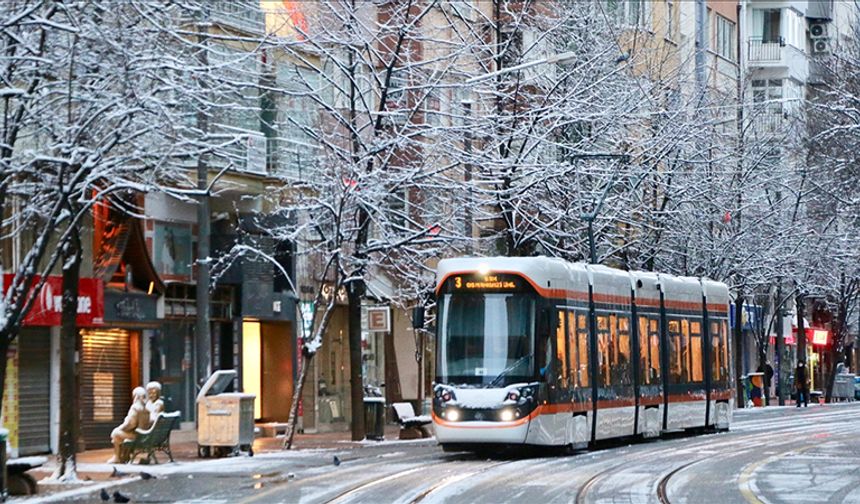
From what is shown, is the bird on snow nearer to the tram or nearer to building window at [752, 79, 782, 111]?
the tram

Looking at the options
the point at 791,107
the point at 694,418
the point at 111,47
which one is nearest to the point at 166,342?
the point at 694,418

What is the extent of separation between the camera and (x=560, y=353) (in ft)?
109

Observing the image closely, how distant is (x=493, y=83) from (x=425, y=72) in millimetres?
1496

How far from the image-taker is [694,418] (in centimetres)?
4162

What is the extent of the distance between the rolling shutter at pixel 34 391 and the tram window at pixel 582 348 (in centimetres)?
1027

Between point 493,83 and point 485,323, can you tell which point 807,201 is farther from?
point 485,323

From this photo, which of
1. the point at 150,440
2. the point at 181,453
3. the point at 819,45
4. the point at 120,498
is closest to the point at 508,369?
the point at 150,440

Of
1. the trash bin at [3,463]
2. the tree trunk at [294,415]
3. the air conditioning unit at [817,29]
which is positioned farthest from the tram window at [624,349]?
the air conditioning unit at [817,29]

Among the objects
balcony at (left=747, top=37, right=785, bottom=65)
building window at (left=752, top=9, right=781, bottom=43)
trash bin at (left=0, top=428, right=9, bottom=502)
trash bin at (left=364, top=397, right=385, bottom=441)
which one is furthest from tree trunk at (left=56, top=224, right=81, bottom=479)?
building window at (left=752, top=9, right=781, bottom=43)

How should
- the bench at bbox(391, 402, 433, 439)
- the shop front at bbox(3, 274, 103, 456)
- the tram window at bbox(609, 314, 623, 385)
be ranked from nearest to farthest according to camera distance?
1. the shop front at bbox(3, 274, 103, 456)
2. the tram window at bbox(609, 314, 623, 385)
3. the bench at bbox(391, 402, 433, 439)

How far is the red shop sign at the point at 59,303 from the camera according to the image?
116 ft

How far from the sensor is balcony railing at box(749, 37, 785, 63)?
84.5 metres

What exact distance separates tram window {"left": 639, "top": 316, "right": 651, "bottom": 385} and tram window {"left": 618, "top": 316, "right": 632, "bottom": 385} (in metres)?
0.74

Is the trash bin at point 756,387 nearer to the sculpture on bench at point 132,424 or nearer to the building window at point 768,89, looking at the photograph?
the building window at point 768,89
